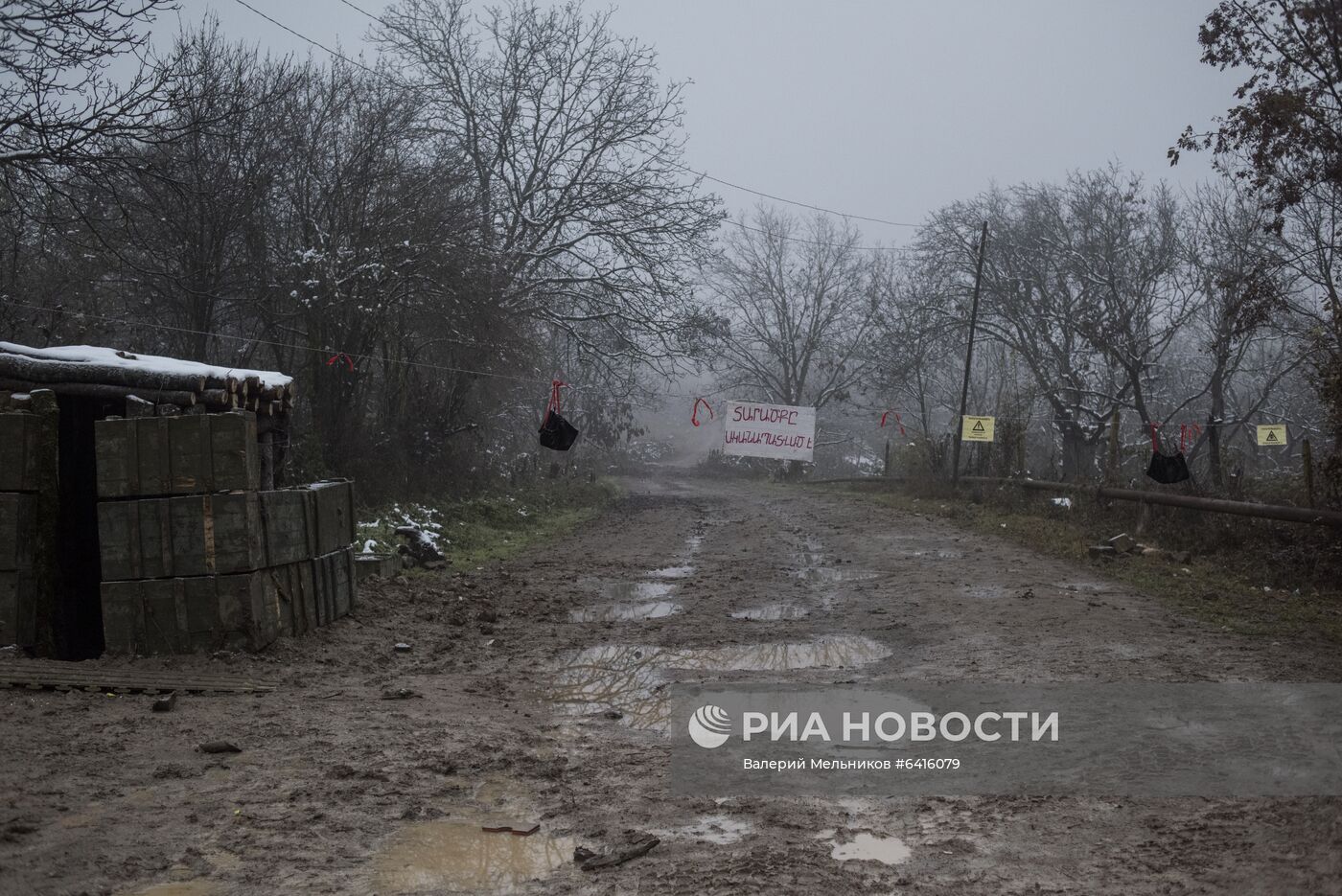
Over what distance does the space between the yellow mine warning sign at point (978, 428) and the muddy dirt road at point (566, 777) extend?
571 inches

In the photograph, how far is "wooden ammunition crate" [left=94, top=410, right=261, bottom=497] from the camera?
734cm

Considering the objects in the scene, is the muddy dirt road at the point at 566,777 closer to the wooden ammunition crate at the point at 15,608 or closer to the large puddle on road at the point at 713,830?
the large puddle on road at the point at 713,830

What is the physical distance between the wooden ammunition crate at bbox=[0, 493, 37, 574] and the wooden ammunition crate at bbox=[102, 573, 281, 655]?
0.56 meters

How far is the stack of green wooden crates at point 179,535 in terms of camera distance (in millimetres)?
7301

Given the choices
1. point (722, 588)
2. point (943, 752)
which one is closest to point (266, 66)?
point (722, 588)

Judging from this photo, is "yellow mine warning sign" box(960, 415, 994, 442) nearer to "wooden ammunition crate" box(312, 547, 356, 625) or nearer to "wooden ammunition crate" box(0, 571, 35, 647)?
"wooden ammunition crate" box(312, 547, 356, 625)

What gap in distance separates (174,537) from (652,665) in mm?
3512

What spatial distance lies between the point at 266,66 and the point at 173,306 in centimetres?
507

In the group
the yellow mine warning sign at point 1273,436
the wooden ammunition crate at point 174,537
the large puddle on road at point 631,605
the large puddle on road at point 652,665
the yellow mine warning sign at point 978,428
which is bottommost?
the large puddle on road at point 652,665

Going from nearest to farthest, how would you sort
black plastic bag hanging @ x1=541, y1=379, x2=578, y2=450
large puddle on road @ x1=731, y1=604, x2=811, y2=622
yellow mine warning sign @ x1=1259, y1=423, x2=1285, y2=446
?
large puddle on road @ x1=731, y1=604, x2=811, y2=622 → yellow mine warning sign @ x1=1259, y1=423, x2=1285, y2=446 → black plastic bag hanging @ x1=541, y1=379, x2=578, y2=450

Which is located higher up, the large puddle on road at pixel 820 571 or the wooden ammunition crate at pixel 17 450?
the wooden ammunition crate at pixel 17 450

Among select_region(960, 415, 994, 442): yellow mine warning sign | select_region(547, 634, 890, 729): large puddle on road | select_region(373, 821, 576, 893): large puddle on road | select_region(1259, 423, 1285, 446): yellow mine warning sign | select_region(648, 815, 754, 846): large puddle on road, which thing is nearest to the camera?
select_region(373, 821, 576, 893): large puddle on road

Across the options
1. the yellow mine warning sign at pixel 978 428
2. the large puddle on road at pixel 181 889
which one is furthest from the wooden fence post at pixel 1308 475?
the large puddle on road at pixel 181 889

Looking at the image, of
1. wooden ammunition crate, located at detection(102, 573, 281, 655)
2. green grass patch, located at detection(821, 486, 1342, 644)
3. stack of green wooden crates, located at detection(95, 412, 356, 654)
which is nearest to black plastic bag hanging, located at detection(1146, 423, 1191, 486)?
Result: green grass patch, located at detection(821, 486, 1342, 644)
